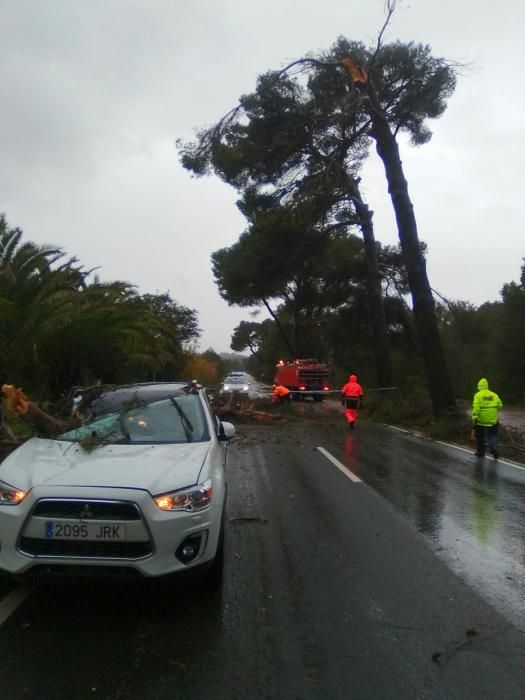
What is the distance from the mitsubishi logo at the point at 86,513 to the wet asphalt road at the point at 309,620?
623mm

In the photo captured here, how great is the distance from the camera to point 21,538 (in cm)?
432

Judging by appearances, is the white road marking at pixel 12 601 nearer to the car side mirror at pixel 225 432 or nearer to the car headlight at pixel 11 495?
the car headlight at pixel 11 495

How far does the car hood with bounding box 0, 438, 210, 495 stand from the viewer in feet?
14.9

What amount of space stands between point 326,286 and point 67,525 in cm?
3737

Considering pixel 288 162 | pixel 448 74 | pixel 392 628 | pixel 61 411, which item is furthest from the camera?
pixel 288 162

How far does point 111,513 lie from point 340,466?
7.46 meters

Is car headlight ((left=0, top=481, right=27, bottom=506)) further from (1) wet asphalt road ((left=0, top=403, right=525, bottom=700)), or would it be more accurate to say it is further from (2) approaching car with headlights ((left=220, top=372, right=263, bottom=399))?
(2) approaching car with headlights ((left=220, top=372, right=263, bottom=399))

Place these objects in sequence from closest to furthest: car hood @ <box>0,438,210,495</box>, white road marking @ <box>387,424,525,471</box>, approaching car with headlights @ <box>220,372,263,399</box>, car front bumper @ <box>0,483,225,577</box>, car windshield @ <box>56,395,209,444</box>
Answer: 1. car front bumper @ <box>0,483,225,577</box>
2. car hood @ <box>0,438,210,495</box>
3. car windshield @ <box>56,395,209,444</box>
4. white road marking @ <box>387,424,525,471</box>
5. approaching car with headlights @ <box>220,372,263,399</box>

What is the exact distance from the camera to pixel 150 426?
608cm

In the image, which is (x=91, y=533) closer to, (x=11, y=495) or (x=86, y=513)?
(x=86, y=513)

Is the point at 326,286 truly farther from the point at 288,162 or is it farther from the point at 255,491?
the point at 255,491

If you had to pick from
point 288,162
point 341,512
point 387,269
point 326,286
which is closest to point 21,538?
point 341,512

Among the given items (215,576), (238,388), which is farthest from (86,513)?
(238,388)

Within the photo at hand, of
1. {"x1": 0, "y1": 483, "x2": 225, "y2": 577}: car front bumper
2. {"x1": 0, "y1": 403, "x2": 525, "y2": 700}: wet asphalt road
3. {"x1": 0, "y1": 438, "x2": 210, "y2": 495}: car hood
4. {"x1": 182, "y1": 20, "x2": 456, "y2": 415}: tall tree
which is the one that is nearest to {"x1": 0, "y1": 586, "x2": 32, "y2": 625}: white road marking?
{"x1": 0, "y1": 403, "x2": 525, "y2": 700}: wet asphalt road
